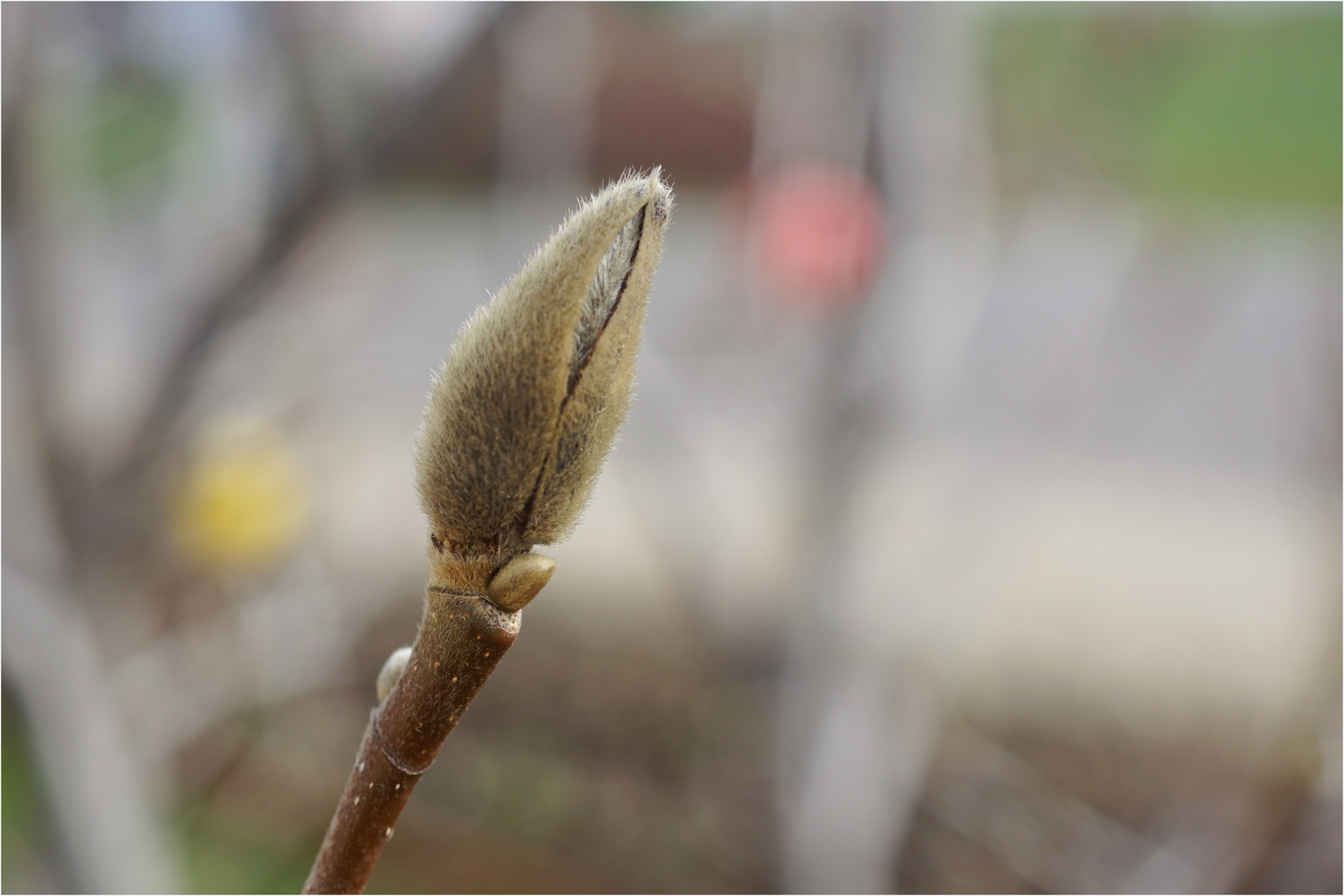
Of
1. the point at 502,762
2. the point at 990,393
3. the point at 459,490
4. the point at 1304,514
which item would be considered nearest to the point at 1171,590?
the point at 1304,514

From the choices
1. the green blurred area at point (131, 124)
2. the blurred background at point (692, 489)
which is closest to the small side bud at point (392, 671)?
the blurred background at point (692, 489)

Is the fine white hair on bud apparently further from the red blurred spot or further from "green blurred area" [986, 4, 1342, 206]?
"green blurred area" [986, 4, 1342, 206]

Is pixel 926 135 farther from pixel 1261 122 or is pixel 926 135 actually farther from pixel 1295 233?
pixel 1295 233

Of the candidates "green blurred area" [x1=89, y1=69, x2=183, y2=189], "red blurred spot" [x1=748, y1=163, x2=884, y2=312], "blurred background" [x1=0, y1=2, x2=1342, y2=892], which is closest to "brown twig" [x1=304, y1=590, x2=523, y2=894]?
"blurred background" [x1=0, y1=2, x2=1342, y2=892]

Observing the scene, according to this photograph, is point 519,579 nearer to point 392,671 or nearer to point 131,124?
point 392,671

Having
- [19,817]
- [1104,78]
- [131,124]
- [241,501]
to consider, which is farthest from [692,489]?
[19,817]

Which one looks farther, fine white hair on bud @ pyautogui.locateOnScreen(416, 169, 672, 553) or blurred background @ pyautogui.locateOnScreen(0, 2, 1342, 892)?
blurred background @ pyautogui.locateOnScreen(0, 2, 1342, 892)

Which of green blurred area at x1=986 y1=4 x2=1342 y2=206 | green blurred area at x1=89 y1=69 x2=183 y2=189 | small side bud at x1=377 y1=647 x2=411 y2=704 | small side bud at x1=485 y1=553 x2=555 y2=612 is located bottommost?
green blurred area at x1=89 y1=69 x2=183 y2=189

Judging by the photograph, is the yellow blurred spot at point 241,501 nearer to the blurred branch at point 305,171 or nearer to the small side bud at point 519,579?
the blurred branch at point 305,171
